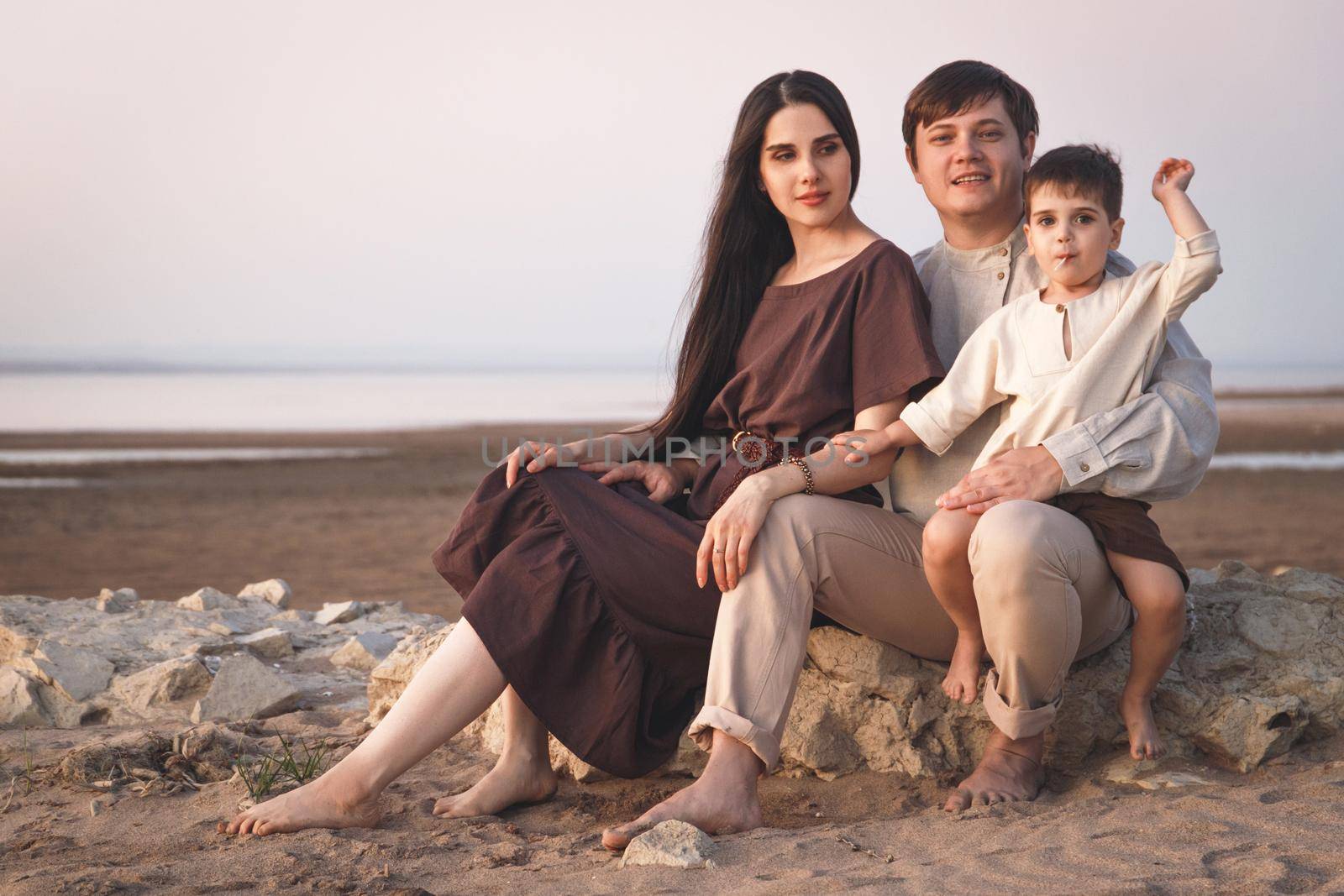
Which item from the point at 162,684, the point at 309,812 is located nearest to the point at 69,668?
the point at 162,684

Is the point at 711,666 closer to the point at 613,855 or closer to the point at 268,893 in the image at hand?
the point at 613,855

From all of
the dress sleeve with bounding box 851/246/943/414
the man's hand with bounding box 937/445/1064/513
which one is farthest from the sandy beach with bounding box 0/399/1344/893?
the dress sleeve with bounding box 851/246/943/414

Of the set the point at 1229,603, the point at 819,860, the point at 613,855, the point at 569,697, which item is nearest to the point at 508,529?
the point at 569,697

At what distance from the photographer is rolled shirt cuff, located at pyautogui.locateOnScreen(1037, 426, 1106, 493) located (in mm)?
2760

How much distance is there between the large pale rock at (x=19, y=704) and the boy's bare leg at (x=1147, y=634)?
140 inches

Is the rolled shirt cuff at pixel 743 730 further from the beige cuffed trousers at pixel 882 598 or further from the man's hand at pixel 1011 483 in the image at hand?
the man's hand at pixel 1011 483

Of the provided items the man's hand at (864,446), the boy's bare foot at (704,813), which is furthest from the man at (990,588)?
the man's hand at (864,446)

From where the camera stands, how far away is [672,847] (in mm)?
2518

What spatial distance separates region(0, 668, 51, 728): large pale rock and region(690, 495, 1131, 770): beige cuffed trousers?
2.66 m

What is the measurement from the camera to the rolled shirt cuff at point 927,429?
9.76 feet

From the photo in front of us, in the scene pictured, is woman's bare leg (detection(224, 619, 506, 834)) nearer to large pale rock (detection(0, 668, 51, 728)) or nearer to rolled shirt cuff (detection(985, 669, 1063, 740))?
rolled shirt cuff (detection(985, 669, 1063, 740))

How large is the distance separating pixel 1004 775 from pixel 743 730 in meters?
0.72

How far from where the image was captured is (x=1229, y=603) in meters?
3.55

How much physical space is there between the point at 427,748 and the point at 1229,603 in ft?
7.79
